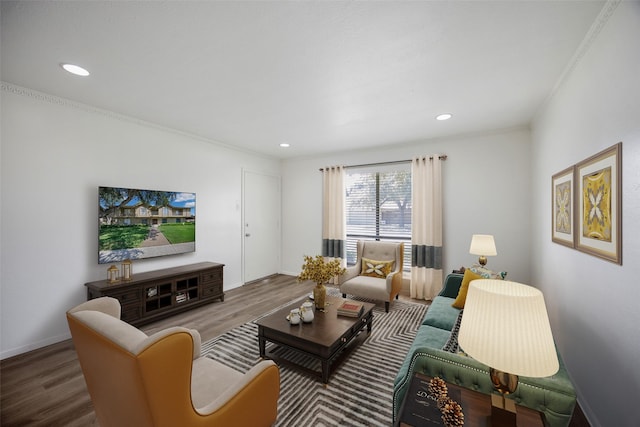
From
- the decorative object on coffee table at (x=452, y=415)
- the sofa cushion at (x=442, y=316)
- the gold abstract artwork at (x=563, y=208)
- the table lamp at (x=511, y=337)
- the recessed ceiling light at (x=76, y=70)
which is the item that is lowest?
the sofa cushion at (x=442, y=316)

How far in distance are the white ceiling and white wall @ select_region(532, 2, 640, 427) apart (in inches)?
11.9

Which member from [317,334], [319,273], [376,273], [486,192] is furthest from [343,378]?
[486,192]

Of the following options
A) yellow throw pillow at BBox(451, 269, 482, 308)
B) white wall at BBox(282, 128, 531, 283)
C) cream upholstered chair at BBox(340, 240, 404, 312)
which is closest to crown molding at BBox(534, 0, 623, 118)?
white wall at BBox(282, 128, 531, 283)

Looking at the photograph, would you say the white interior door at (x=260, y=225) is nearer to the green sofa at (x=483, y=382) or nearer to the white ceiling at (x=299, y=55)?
the white ceiling at (x=299, y=55)

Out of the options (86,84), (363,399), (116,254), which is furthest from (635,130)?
(116,254)

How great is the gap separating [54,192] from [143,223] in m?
0.89

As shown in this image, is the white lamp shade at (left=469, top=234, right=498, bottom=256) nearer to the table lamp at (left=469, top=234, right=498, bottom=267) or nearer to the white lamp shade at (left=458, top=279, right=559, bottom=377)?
the table lamp at (left=469, top=234, right=498, bottom=267)

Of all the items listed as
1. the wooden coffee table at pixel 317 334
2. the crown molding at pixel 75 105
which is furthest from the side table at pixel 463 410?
the crown molding at pixel 75 105

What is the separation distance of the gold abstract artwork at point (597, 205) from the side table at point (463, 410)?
120cm

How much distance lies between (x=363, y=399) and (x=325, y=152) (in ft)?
13.5

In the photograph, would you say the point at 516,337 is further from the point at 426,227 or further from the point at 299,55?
the point at 426,227

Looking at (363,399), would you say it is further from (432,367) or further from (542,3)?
(542,3)

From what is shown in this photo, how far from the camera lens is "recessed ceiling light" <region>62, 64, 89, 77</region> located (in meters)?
2.09

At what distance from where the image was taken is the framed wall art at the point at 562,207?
205cm
